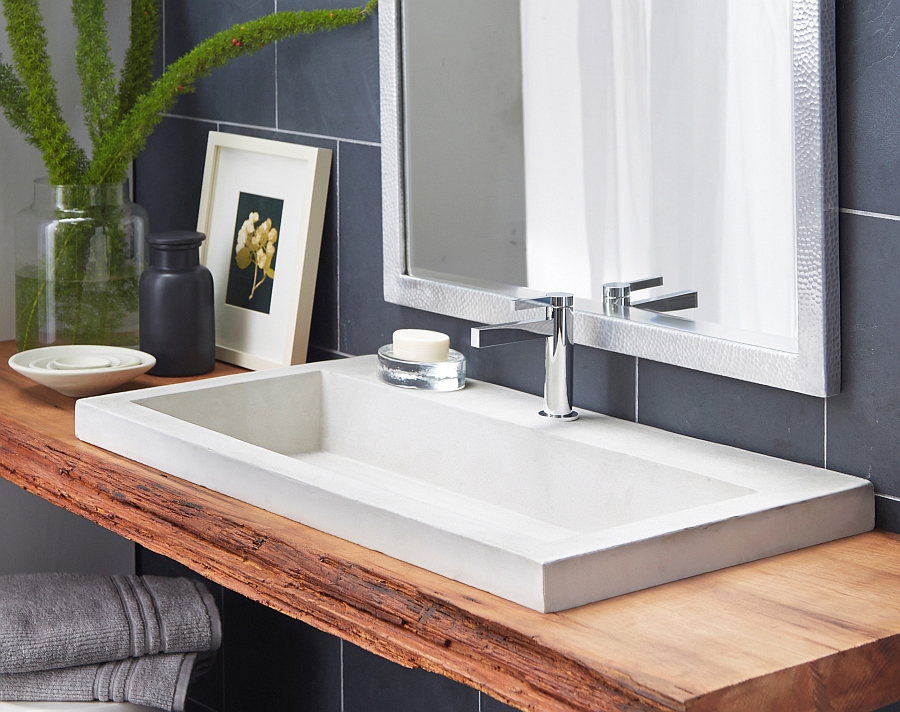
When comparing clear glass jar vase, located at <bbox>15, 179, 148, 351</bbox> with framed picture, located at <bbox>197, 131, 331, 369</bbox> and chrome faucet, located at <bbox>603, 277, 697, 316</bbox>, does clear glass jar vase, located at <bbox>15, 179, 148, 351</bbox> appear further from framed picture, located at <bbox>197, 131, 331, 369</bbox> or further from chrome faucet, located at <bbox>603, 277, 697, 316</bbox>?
chrome faucet, located at <bbox>603, 277, 697, 316</bbox>

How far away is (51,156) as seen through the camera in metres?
1.95

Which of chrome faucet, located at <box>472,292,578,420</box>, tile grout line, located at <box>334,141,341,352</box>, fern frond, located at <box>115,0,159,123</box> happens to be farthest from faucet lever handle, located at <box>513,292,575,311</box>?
fern frond, located at <box>115,0,159,123</box>

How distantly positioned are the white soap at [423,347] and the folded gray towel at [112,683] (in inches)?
20.7

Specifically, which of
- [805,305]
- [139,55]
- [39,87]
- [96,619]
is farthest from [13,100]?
[805,305]

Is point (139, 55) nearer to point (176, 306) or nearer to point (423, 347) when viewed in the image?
point (176, 306)

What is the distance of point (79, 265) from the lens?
1.96 metres

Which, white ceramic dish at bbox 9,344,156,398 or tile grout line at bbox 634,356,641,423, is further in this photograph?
white ceramic dish at bbox 9,344,156,398

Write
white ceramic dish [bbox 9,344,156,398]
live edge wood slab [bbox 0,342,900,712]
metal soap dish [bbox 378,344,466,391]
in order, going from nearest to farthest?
1. live edge wood slab [bbox 0,342,900,712]
2. metal soap dish [bbox 378,344,466,391]
3. white ceramic dish [bbox 9,344,156,398]

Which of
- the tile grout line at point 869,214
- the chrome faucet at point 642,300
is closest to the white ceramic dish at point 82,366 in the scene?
the chrome faucet at point 642,300

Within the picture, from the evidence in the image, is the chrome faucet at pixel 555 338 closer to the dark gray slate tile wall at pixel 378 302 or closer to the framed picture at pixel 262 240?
the dark gray slate tile wall at pixel 378 302

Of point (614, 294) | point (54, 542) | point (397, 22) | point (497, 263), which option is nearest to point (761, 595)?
point (614, 294)

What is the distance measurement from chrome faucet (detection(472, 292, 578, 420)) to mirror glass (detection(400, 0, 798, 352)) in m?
0.05

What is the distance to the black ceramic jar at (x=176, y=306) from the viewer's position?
1.88 meters

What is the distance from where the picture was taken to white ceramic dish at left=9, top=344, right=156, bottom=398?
174 centimetres
